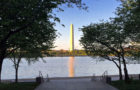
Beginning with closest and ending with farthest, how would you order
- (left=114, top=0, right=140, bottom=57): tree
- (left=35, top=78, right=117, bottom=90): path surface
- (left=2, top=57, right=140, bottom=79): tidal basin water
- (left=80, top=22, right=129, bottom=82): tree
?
(left=35, top=78, right=117, bottom=90): path surface → (left=114, top=0, right=140, bottom=57): tree → (left=80, top=22, right=129, bottom=82): tree → (left=2, top=57, right=140, bottom=79): tidal basin water

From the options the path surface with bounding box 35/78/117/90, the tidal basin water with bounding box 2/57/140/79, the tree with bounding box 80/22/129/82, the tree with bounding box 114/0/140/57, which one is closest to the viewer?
the path surface with bounding box 35/78/117/90

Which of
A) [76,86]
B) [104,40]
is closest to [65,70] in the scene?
[104,40]

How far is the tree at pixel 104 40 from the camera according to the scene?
2000 centimetres

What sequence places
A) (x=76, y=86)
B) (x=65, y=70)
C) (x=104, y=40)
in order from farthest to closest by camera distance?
(x=65, y=70) < (x=104, y=40) < (x=76, y=86)

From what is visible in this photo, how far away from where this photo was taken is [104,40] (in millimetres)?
21734

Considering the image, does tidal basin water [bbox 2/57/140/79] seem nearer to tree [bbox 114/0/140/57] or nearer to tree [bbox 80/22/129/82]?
tree [bbox 80/22/129/82]

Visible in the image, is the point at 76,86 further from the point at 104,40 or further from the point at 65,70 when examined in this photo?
the point at 65,70

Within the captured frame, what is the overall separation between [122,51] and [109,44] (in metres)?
1.66

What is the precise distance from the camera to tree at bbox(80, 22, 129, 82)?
20.0 metres

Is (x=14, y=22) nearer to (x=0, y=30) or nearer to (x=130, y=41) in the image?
(x=0, y=30)

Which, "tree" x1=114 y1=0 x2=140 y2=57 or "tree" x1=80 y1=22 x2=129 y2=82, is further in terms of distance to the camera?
"tree" x1=80 y1=22 x2=129 y2=82

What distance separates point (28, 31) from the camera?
40.8 ft

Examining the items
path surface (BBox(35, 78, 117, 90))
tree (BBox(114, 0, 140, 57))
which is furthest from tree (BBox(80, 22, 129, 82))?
path surface (BBox(35, 78, 117, 90))

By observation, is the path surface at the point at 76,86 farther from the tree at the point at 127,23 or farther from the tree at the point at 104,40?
the tree at the point at 127,23
